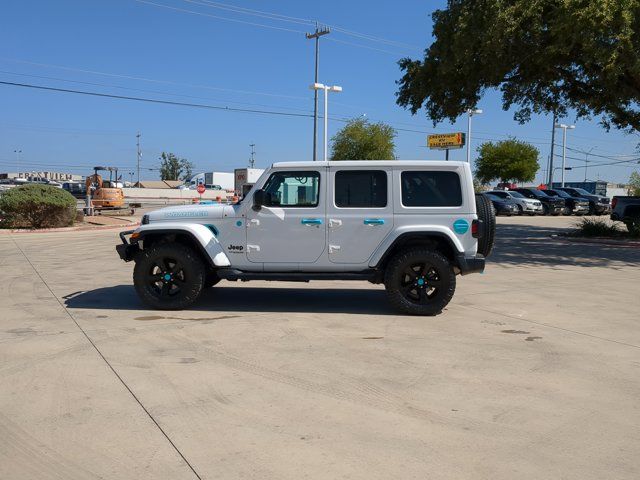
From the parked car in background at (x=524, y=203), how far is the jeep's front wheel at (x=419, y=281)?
30.4 m

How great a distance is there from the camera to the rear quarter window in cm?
749

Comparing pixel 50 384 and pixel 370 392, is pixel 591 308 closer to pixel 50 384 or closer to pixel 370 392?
pixel 370 392

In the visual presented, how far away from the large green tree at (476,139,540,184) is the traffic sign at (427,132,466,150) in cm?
950

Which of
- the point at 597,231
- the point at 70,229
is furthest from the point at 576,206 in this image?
the point at 70,229

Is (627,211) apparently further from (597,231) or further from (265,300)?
(265,300)

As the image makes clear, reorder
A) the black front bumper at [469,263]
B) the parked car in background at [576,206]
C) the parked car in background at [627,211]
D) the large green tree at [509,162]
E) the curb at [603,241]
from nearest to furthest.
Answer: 1. the black front bumper at [469,263]
2. the curb at [603,241]
3. the parked car in background at [627,211]
4. the parked car in background at [576,206]
5. the large green tree at [509,162]

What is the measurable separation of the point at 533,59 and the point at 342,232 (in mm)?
12401

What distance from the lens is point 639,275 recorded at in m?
12.1

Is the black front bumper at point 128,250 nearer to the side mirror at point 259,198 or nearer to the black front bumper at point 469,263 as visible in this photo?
the side mirror at point 259,198

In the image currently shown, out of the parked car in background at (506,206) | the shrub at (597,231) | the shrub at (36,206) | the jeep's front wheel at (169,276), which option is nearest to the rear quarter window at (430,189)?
the jeep's front wheel at (169,276)

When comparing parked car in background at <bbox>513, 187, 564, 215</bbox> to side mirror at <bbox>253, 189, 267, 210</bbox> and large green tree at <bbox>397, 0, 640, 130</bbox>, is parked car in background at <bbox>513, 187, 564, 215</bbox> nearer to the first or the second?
large green tree at <bbox>397, 0, 640, 130</bbox>

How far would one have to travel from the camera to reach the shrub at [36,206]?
20438 millimetres

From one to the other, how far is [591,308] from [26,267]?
10.6m

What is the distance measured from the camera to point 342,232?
7.52 metres
